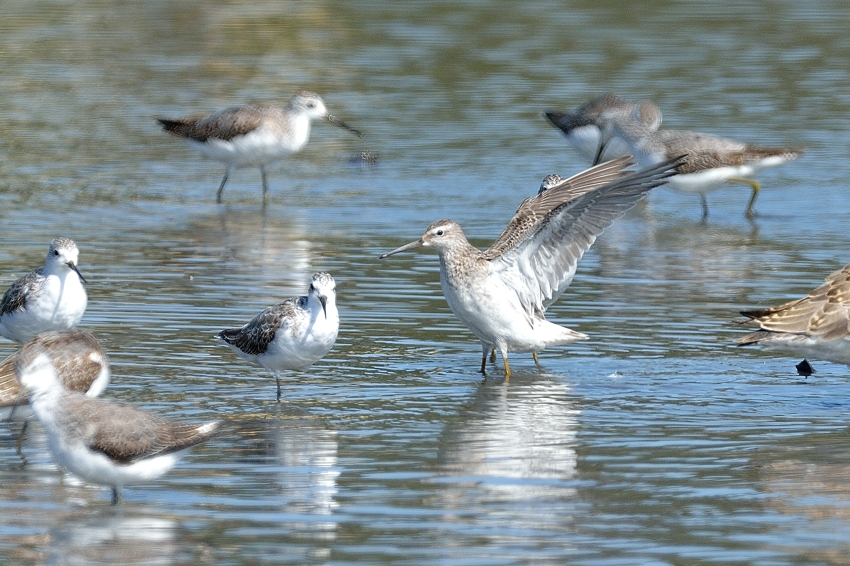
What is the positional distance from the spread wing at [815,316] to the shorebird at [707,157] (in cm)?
739

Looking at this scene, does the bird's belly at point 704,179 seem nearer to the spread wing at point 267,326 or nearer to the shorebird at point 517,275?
the shorebird at point 517,275

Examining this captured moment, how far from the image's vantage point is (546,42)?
3147cm

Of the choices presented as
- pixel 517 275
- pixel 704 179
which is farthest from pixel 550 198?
pixel 704 179

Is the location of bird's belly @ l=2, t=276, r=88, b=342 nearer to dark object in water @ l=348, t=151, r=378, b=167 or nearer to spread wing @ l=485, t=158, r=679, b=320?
spread wing @ l=485, t=158, r=679, b=320

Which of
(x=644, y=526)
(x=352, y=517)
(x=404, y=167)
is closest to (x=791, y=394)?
(x=644, y=526)

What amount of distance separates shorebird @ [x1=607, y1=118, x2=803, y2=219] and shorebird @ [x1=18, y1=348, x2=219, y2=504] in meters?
10.7

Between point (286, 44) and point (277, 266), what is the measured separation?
1738 cm

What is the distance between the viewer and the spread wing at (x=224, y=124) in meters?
19.8

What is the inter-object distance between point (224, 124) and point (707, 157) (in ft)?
20.5

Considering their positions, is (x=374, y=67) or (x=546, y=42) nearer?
(x=374, y=67)

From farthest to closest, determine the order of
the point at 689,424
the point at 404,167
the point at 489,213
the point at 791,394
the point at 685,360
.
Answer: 1. the point at 404,167
2. the point at 489,213
3. the point at 685,360
4. the point at 791,394
5. the point at 689,424

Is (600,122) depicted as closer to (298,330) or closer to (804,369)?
(804,369)

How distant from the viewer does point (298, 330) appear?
10344 millimetres

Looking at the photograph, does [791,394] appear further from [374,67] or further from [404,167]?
[374,67]
